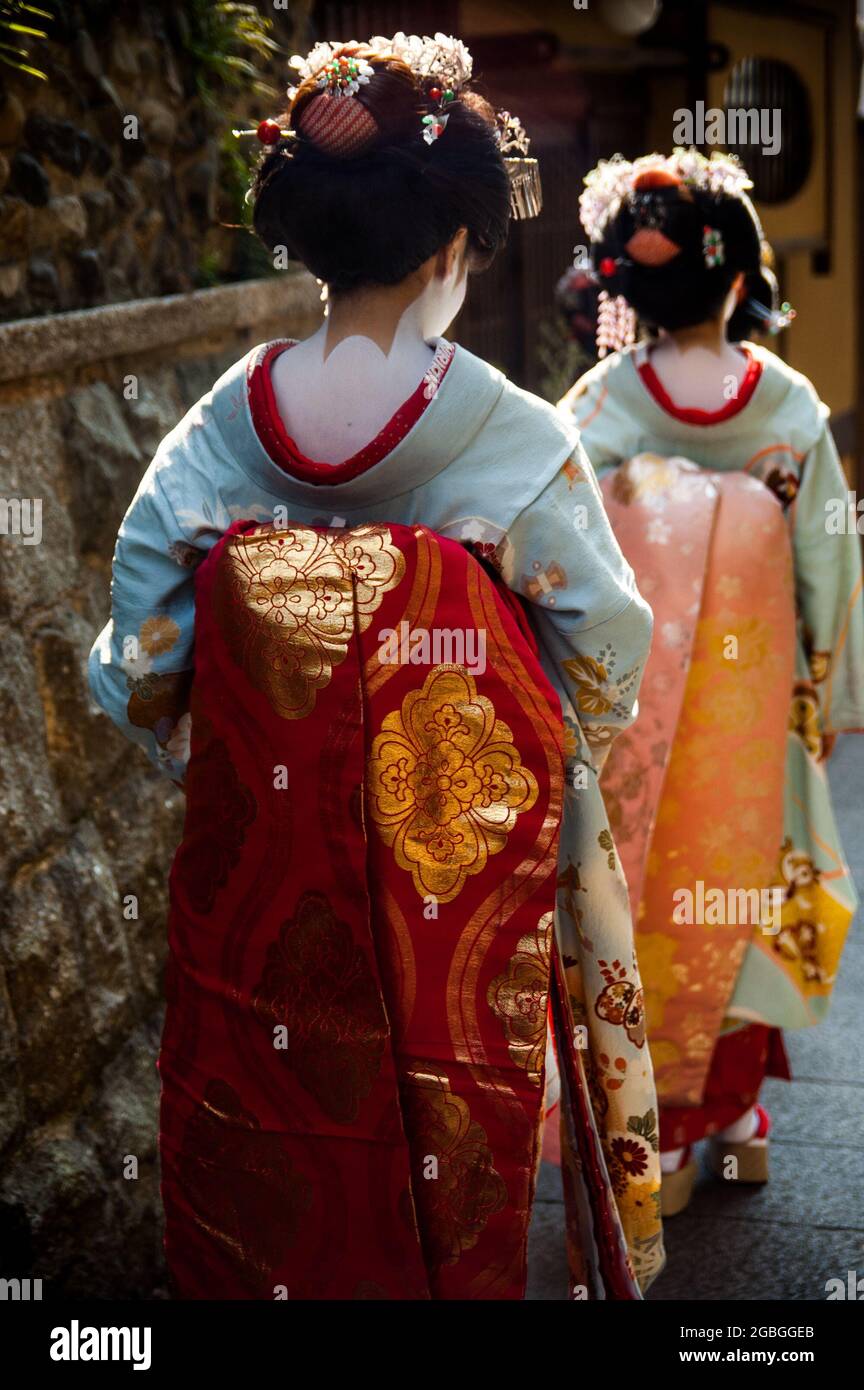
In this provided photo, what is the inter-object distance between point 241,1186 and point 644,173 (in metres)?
2.48

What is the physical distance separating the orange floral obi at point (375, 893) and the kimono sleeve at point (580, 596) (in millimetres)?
96

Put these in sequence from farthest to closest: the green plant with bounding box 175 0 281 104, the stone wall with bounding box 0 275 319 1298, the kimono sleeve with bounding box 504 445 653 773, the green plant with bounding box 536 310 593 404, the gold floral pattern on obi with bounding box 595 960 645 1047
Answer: the green plant with bounding box 536 310 593 404 → the green plant with bounding box 175 0 281 104 → the stone wall with bounding box 0 275 319 1298 → the gold floral pattern on obi with bounding box 595 960 645 1047 → the kimono sleeve with bounding box 504 445 653 773

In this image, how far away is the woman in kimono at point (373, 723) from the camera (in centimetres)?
235

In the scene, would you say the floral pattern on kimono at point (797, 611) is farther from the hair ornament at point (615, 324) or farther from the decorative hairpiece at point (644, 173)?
the decorative hairpiece at point (644, 173)

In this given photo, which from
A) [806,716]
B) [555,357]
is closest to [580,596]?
[806,716]

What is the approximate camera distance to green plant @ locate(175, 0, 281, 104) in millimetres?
4293

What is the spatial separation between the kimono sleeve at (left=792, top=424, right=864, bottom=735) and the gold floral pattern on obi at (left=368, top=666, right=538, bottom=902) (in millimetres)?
1530

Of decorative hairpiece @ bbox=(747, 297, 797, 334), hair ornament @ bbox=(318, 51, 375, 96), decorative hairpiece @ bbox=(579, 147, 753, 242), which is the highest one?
decorative hairpiece @ bbox=(579, 147, 753, 242)

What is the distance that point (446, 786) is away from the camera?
2.38m

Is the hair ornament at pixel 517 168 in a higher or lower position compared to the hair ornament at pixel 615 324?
lower

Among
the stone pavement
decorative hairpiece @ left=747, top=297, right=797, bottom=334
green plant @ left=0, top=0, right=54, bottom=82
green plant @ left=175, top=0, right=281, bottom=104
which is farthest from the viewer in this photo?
green plant @ left=175, top=0, right=281, bottom=104

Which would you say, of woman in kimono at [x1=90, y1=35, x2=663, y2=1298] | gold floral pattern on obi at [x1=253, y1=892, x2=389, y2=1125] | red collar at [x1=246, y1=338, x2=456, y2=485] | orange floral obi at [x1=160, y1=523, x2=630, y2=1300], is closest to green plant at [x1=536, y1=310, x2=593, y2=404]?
woman in kimono at [x1=90, y1=35, x2=663, y2=1298]

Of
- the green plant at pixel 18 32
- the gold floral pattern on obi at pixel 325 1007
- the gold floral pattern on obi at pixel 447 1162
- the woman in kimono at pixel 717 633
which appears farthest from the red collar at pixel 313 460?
the woman in kimono at pixel 717 633

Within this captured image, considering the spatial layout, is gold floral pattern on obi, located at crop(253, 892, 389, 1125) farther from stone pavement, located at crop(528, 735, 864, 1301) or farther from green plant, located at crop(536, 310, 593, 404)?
green plant, located at crop(536, 310, 593, 404)
